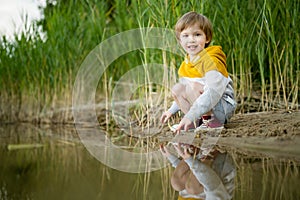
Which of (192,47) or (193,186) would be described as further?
(192,47)

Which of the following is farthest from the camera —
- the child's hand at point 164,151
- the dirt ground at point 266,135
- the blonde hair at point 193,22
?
the blonde hair at point 193,22

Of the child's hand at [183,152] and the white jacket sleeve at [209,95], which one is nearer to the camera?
the child's hand at [183,152]

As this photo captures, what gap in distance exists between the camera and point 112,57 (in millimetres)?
3451

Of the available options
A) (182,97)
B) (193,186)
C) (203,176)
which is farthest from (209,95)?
(193,186)

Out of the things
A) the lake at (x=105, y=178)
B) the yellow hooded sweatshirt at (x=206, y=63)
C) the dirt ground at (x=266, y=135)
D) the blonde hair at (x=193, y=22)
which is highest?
the blonde hair at (x=193, y=22)

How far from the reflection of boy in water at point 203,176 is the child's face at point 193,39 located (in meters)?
0.49

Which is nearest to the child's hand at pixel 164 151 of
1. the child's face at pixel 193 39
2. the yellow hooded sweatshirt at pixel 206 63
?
the yellow hooded sweatshirt at pixel 206 63

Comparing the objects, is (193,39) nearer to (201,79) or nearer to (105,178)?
(201,79)

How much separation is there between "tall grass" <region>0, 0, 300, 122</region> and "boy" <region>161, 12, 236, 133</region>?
1.05 ft

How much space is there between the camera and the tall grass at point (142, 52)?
2.37 metres

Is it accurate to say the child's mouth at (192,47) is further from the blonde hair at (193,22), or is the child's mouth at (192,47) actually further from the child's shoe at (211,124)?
the child's shoe at (211,124)

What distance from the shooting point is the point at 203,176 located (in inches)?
51.6

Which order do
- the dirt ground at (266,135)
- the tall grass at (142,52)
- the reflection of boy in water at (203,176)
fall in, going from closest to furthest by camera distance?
1. the reflection of boy in water at (203,176)
2. the dirt ground at (266,135)
3. the tall grass at (142,52)

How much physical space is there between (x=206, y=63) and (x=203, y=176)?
705mm
